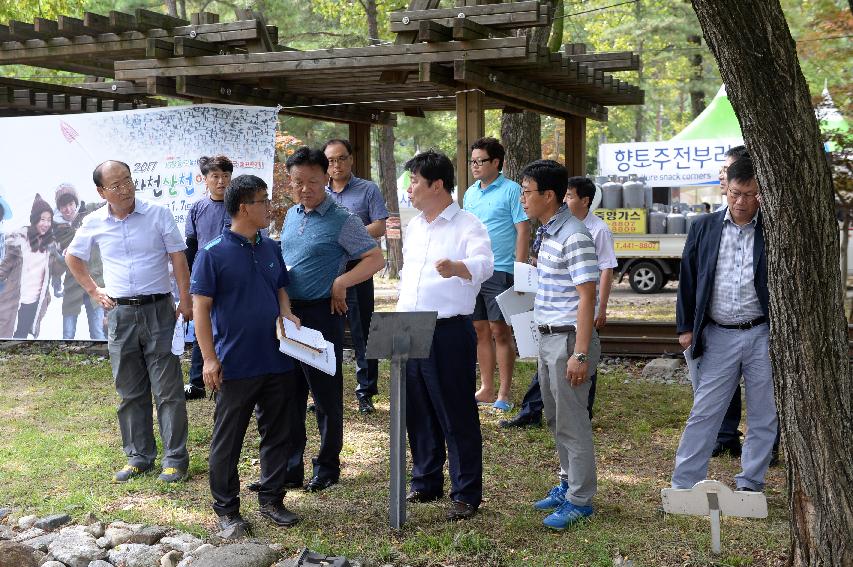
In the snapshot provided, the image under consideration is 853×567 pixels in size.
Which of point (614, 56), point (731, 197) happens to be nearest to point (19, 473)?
point (731, 197)

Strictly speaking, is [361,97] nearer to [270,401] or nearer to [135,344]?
[135,344]

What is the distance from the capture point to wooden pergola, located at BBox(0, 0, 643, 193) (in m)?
8.07

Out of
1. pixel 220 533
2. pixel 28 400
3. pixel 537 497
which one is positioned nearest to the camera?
pixel 220 533

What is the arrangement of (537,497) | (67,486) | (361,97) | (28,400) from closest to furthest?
(537,497) < (67,486) < (28,400) < (361,97)

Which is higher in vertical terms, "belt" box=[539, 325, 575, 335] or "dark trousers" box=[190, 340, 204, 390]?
"belt" box=[539, 325, 575, 335]

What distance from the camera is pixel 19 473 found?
626 centimetres

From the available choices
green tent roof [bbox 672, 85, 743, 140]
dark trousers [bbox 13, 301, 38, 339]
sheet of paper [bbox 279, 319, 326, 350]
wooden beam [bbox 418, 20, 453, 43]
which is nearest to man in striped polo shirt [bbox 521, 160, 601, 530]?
sheet of paper [bbox 279, 319, 326, 350]

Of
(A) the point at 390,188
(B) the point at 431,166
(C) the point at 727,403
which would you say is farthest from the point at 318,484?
(A) the point at 390,188

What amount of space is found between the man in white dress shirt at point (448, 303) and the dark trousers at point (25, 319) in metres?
6.78

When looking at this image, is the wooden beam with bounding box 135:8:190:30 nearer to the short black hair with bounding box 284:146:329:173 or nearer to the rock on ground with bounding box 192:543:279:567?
the short black hair with bounding box 284:146:329:173

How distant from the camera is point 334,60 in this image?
27.8 feet

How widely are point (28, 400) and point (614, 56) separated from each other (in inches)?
253

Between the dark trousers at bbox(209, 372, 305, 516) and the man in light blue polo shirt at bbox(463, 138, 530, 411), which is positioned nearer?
the dark trousers at bbox(209, 372, 305, 516)

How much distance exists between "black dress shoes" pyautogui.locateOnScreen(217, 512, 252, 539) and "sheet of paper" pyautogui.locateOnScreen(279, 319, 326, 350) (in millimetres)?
956
